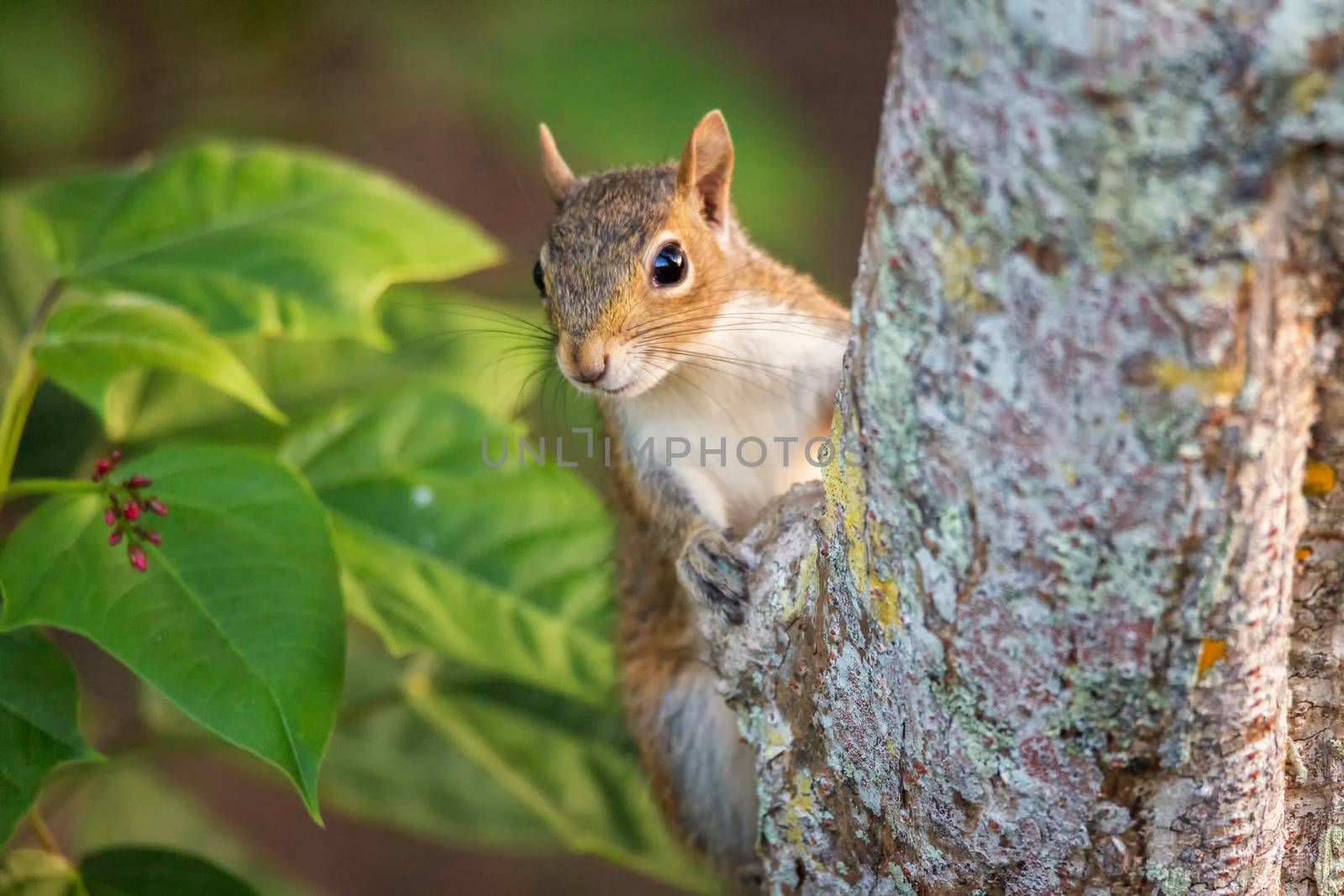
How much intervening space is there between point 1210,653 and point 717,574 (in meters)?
0.57

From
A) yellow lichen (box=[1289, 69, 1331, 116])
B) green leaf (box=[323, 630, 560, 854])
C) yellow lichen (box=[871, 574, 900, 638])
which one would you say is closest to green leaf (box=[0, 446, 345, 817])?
yellow lichen (box=[871, 574, 900, 638])

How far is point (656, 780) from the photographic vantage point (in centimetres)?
155

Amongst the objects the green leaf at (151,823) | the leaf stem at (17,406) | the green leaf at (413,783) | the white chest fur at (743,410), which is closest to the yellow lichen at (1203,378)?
the white chest fur at (743,410)

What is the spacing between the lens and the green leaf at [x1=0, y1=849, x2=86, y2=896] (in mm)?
1203

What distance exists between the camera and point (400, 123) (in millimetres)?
3816

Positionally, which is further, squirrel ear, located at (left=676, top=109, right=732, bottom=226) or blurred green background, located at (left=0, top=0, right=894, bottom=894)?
blurred green background, located at (left=0, top=0, right=894, bottom=894)

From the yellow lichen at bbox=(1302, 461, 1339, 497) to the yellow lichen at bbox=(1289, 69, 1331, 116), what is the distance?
254mm

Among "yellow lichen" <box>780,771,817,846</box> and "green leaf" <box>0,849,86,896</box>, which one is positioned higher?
"yellow lichen" <box>780,771,817,846</box>

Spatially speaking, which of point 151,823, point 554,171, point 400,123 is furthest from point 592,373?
point 400,123

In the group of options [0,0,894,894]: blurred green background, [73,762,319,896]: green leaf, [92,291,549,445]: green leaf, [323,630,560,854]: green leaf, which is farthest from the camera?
[0,0,894,894]: blurred green background

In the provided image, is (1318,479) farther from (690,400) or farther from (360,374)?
(360,374)

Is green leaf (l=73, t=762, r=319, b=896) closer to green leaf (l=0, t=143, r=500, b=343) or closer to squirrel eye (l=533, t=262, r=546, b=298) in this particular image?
green leaf (l=0, t=143, r=500, b=343)

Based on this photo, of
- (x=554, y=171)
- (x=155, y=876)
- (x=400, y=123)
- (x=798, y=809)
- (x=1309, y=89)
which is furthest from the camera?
(x=400, y=123)

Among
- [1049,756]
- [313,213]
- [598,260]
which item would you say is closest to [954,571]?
[1049,756]
